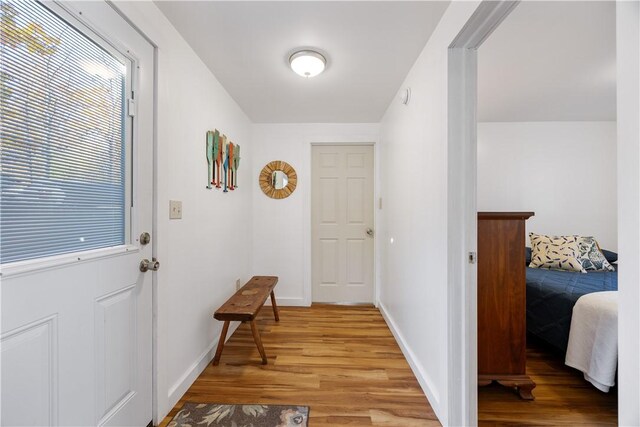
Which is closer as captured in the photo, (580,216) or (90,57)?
(90,57)

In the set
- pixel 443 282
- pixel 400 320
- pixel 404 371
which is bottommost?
pixel 404 371

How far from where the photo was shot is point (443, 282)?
4.67 feet

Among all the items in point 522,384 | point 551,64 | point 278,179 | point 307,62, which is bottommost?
point 522,384

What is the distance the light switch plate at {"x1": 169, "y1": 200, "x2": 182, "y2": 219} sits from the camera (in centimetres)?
156

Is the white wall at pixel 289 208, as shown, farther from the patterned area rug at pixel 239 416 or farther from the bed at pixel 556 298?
the bed at pixel 556 298

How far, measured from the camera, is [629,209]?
1.81 feet

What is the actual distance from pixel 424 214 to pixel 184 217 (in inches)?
60.1

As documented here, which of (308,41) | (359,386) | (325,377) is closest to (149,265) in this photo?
(325,377)

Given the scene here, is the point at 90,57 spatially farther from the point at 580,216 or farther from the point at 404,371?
the point at 580,216

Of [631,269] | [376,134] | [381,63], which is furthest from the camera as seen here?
[376,134]

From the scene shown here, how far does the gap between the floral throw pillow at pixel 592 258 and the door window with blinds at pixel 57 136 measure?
385 cm

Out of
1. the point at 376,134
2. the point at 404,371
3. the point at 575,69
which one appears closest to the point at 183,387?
the point at 404,371

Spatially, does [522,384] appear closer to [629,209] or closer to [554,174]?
[629,209]

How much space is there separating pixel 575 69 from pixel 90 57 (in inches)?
125
